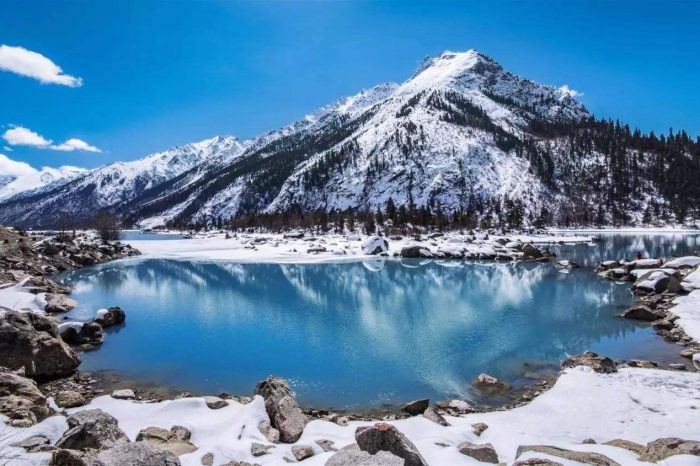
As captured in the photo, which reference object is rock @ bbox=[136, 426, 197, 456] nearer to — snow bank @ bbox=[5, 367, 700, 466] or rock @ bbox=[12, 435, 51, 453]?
snow bank @ bbox=[5, 367, 700, 466]

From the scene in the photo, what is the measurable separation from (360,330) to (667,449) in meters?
24.2

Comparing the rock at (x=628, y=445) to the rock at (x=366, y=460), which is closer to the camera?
the rock at (x=366, y=460)

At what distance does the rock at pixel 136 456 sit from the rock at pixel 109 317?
29.8m

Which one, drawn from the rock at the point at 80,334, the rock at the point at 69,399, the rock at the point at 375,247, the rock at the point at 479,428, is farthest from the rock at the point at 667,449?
the rock at the point at 375,247

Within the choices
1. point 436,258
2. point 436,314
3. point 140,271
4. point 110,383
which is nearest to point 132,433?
point 110,383

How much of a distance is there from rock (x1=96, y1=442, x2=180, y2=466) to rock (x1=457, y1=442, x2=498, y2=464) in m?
8.10

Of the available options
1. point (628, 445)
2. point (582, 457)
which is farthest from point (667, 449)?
point (582, 457)

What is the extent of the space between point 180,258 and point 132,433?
283ft

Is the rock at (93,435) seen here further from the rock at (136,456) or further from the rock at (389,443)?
the rock at (389,443)

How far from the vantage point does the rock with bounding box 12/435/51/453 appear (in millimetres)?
10566

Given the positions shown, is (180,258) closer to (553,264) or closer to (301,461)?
(553,264)

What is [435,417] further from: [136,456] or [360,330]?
[360,330]

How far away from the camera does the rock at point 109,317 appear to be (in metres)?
34.8

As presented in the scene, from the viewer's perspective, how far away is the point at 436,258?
86.2m
